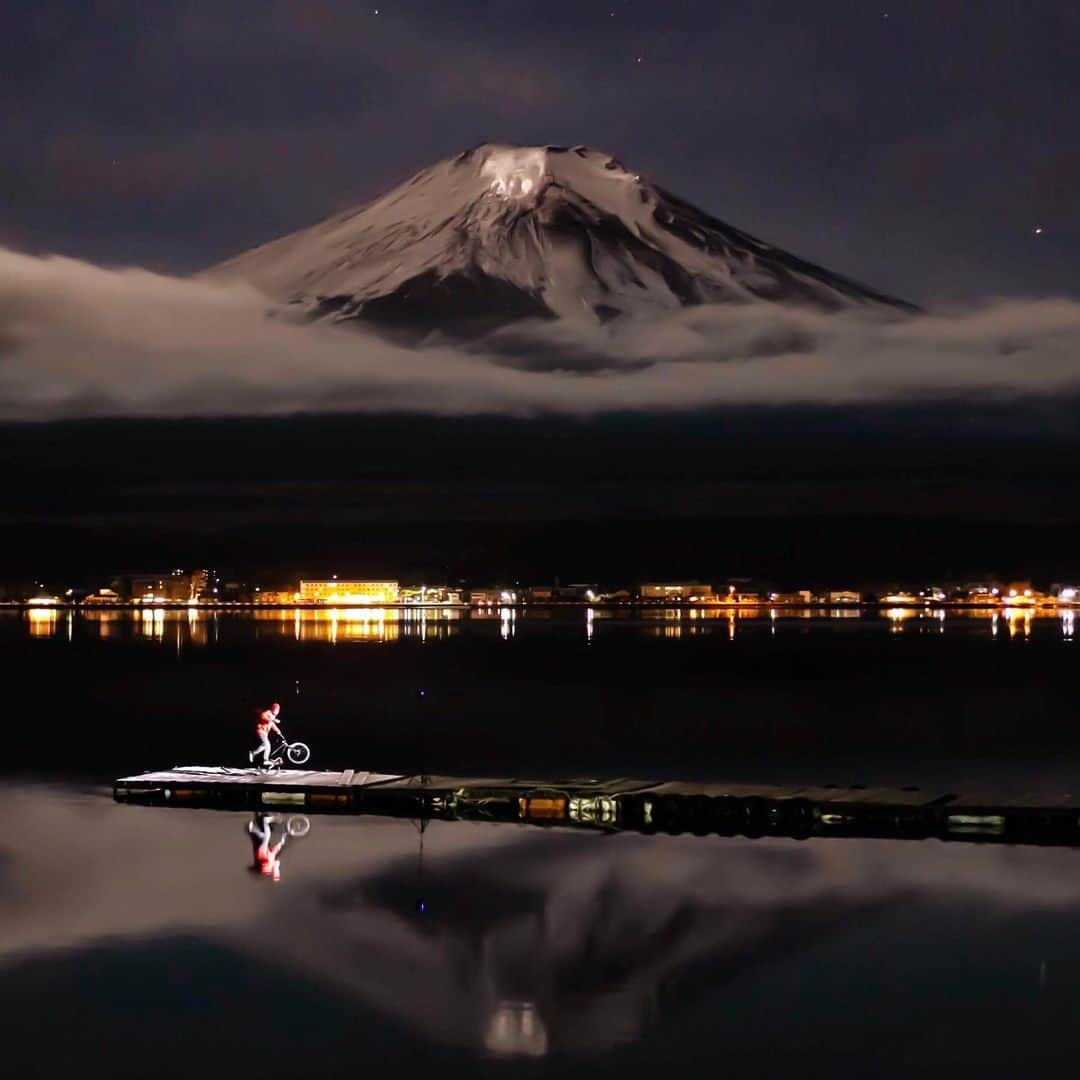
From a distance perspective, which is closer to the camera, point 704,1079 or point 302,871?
point 704,1079

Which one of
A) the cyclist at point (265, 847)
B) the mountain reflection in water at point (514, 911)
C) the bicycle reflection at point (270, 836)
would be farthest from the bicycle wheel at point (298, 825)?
the cyclist at point (265, 847)

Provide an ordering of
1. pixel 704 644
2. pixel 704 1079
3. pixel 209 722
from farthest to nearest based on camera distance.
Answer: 1. pixel 704 644
2. pixel 209 722
3. pixel 704 1079

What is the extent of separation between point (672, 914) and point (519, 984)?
173 inches

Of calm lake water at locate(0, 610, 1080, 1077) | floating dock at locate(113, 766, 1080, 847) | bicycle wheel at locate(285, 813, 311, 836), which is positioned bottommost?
calm lake water at locate(0, 610, 1080, 1077)

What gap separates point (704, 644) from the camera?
148 meters

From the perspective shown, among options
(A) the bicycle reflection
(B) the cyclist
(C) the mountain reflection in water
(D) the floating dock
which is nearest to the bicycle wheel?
(A) the bicycle reflection

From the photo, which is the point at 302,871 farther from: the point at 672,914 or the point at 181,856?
the point at 672,914

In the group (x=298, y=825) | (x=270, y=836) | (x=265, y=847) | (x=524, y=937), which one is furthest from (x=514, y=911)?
(x=298, y=825)

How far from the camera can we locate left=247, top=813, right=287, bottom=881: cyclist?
30.4m

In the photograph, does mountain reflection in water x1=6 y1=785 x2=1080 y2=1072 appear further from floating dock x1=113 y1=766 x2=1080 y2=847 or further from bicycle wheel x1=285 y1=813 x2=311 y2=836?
floating dock x1=113 y1=766 x2=1080 y2=847

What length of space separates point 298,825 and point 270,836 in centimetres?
113

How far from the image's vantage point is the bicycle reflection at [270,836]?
100ft

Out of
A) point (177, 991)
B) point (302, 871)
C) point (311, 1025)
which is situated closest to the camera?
point (311, 1025)

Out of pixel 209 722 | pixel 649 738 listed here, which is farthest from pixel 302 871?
pixel 209 722
